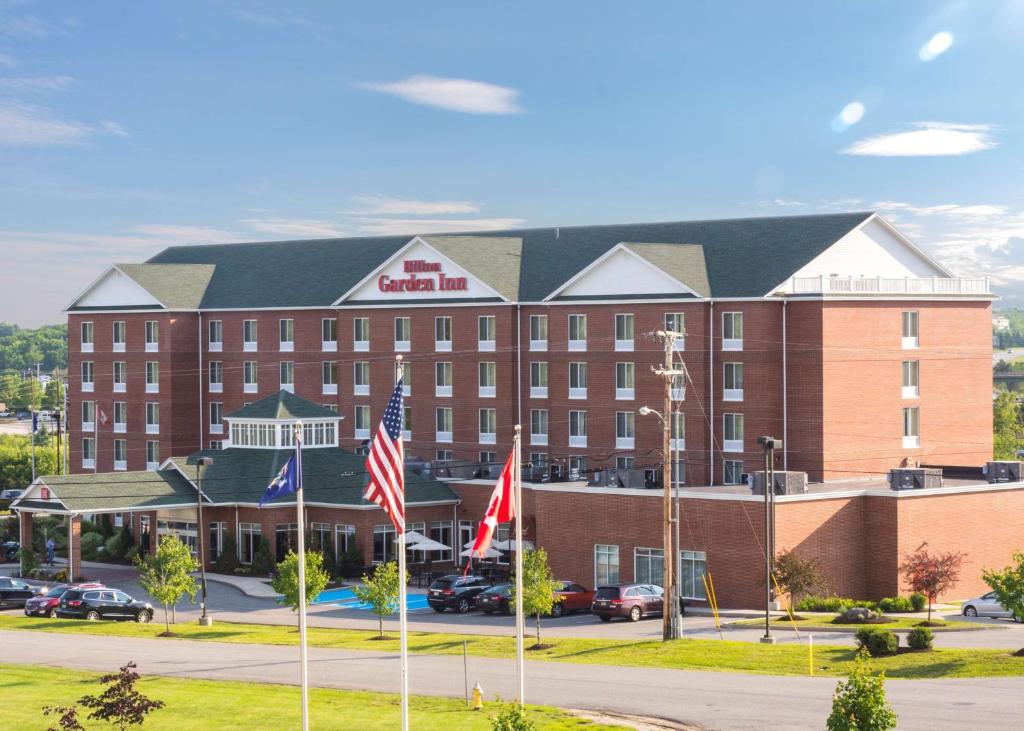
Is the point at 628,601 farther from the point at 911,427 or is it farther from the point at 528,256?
the point at 528,256

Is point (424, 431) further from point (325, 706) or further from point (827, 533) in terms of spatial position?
point (325, 706)

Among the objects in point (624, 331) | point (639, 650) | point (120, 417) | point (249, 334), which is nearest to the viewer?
point (639, 650)

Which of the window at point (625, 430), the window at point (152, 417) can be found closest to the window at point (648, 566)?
the window at point (625, 430)

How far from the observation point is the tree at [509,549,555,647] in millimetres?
46281

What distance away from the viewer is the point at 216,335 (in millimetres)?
94000

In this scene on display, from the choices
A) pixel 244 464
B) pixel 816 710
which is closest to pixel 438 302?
pixel 244 464

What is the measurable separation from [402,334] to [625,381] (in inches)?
610

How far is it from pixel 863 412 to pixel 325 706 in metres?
42.0

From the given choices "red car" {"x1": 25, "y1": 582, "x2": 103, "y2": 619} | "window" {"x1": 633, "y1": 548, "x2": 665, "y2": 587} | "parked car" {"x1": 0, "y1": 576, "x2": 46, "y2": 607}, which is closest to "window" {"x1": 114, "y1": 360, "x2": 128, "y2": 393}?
"parked car" {"x1": 0, "y1": 576, "x2": 46, "y2": 607}

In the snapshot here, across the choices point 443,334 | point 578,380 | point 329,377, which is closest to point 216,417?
point 329,377

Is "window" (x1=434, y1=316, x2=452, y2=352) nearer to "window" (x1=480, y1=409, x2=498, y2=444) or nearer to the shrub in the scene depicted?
"window" (x1=480, y1=409, x2=498, y2=444)

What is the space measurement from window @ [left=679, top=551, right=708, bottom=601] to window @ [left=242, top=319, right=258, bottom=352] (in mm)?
41863

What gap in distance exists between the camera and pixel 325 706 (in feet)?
117

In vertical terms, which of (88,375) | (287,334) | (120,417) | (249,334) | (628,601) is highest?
(249,334)
